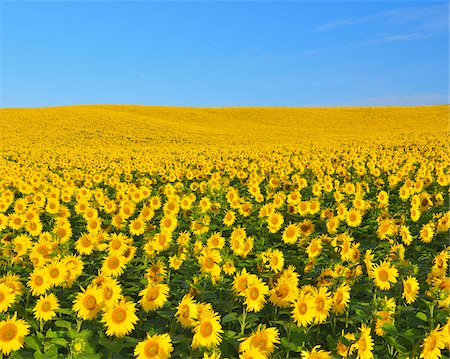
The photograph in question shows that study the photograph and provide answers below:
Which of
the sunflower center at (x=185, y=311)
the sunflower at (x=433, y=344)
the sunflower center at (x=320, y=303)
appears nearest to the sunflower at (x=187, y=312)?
the sunflower center at (x=185, y=311)

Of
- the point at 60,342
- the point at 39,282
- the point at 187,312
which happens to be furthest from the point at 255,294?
the point at 39,282

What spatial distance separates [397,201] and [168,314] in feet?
27.2

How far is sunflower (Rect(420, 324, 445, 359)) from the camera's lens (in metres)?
3.49

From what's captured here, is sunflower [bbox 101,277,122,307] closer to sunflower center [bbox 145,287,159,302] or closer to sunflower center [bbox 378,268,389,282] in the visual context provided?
sunflower center [bbox 145,287,159,302]

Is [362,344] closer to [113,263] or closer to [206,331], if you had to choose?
[206,331]

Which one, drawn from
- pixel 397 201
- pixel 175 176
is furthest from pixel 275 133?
pixel 397 201

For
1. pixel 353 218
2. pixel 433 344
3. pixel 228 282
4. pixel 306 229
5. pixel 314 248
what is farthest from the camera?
pixel 353 218

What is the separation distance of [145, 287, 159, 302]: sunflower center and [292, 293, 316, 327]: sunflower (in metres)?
1.44

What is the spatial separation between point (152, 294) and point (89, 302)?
0.66m

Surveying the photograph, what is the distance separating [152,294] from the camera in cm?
422

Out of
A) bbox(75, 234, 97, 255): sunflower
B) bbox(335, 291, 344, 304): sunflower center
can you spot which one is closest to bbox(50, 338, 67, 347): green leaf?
bbox(75, 234, 97, 255): sunflower

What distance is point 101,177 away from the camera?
47.2 feet

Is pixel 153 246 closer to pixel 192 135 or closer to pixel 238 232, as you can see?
pixel 238 232

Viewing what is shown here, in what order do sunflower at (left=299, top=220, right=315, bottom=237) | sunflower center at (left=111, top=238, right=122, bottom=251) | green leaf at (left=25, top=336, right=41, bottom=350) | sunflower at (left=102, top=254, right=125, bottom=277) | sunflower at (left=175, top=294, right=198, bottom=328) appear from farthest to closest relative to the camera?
1. sunflower at (left=299, top=220, right=315, bottom=237)
2. sunflower center at (left=111, top=238, right=122, bottom=251)
3. sunflower at (left=102, top=254, right=125, bottom=277)
4. green leaf at (left=25, top=336, right=41, bottom=350)
5. sunflower at (left=175, top=294, right=198, bottom=328)
